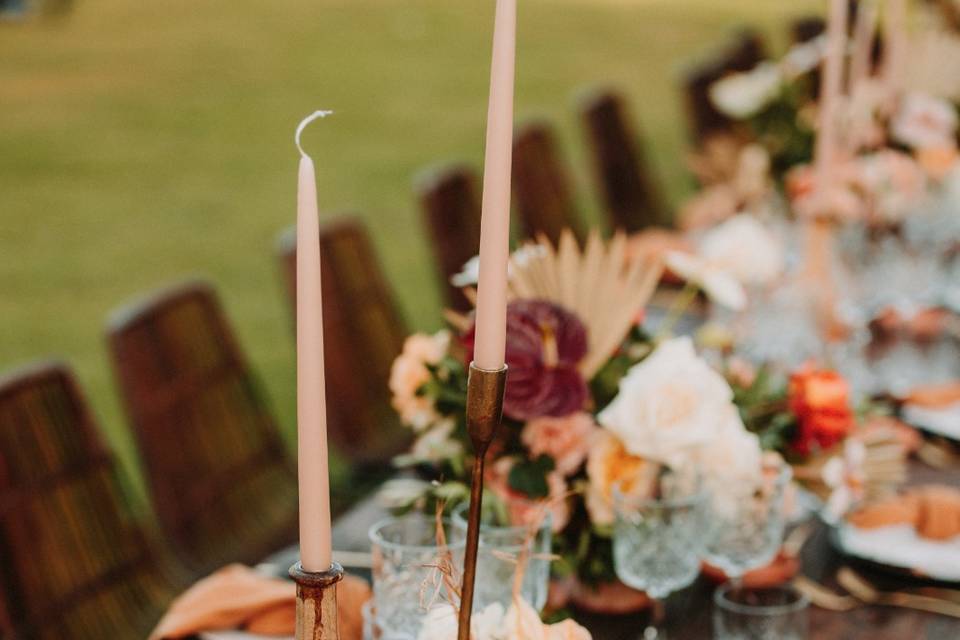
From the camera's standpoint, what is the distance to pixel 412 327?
4.83m

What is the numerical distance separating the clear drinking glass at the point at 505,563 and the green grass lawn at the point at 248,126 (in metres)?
2.81

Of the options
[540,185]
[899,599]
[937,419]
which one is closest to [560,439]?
[899,599]

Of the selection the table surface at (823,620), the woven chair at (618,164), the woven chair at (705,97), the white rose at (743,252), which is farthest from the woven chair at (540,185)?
the table surface at (823,620)

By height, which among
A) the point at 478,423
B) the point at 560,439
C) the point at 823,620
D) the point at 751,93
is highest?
the point at 751,93

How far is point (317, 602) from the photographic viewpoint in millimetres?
777

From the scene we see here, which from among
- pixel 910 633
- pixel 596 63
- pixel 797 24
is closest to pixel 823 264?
pixel 910 633

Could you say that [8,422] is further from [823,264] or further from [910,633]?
[823,264]

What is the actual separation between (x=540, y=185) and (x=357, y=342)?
118cm

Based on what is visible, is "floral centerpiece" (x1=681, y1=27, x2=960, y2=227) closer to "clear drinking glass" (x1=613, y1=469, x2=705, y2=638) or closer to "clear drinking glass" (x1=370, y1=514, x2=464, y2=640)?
Answer: "clear drinking glass" (x1=613, y1=469, x2=705, y2=638)

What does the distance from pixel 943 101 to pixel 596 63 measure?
23.1ft

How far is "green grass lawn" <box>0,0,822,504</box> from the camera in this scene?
5.30 m

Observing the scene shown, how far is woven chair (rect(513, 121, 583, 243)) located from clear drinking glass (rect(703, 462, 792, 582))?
6.94ft

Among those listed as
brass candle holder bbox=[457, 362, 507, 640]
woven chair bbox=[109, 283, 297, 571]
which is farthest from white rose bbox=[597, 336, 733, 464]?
woven chair bbox=[109, 283, 297, 571]

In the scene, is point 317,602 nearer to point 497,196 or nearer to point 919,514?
point 497,196
